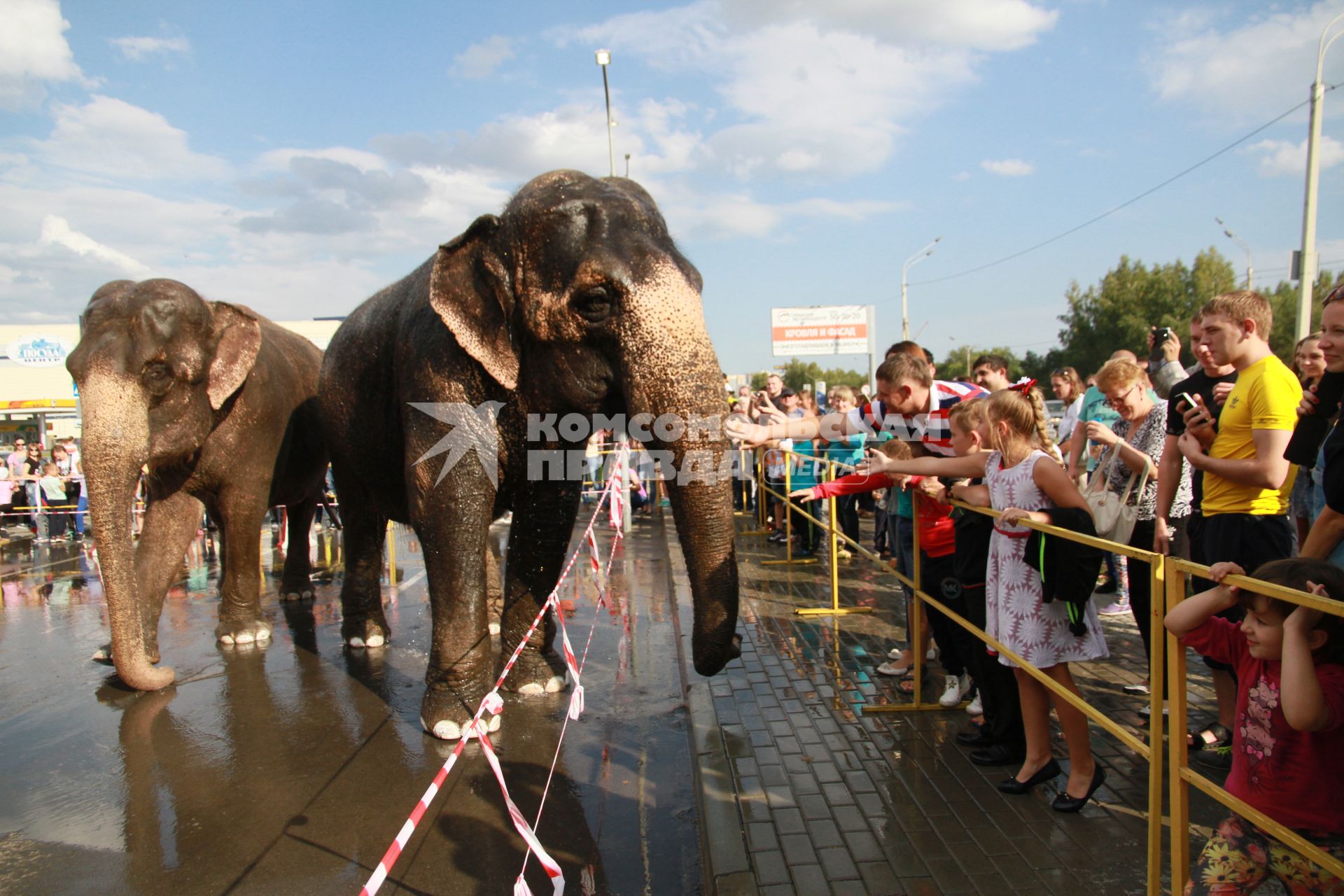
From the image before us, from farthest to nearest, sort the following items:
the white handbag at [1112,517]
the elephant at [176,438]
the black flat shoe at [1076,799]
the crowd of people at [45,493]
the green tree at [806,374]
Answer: the green tree at [806,374], the crowd of people at [45,493], the elephant at [176,438], the white handbag at [1112,517], the black flat shoe at [1076,799]

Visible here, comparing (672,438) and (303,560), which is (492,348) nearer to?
(672,438)

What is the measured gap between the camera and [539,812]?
3.51 m

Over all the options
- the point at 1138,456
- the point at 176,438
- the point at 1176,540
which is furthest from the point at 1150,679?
the point at 176,438

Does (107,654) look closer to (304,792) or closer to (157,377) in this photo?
(157,377)

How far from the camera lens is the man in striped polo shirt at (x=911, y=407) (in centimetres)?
508

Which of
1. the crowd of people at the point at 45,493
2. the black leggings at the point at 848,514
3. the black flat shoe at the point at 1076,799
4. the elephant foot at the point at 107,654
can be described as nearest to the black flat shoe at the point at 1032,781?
the black flat shoe at the point at 1076,799

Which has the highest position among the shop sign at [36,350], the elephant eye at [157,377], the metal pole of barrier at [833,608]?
the shop sign at [36,350]

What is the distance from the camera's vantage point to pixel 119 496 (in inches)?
199

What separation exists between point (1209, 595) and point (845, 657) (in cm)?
380

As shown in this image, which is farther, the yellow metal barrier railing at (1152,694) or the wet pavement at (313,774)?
the wet pavement at (313,774)

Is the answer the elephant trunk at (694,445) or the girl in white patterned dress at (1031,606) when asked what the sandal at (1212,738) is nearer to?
the girl in white patterned dress at (1031,606)

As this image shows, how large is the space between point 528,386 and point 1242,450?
3.36 metres

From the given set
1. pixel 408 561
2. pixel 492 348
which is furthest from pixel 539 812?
pixel 408 561

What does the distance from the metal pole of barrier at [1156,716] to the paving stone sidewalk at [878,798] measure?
0.46 m
